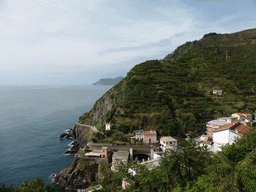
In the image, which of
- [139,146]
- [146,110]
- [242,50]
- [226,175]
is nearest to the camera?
[226,175]

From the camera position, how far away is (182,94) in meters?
63.4

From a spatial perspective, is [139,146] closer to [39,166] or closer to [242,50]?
[39,166]

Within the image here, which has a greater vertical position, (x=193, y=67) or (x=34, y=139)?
(x=193, y=67)

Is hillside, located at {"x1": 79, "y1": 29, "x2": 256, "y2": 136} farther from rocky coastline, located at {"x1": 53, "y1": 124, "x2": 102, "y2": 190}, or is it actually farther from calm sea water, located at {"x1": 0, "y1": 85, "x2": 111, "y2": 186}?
rocky coastline, located at {"x1": 53, "y1": 124, "x2": 102, "y2": 190}

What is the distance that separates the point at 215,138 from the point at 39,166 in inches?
1765

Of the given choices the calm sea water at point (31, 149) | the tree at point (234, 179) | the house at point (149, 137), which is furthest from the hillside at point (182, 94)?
the tree at point (234, 179)

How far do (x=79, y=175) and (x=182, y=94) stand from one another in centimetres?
4698

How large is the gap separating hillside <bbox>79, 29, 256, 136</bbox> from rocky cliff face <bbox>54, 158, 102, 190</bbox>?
595 inches

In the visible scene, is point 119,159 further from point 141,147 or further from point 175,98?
point 175,98

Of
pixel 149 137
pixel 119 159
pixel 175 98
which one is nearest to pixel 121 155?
pixel 119 159

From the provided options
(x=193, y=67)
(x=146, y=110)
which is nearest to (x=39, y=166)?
(x=146, y=110)

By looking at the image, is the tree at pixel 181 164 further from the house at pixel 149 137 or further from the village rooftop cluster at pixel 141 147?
the house at pixel 149 137

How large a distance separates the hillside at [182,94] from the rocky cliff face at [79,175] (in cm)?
1511

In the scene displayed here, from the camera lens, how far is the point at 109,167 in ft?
121
